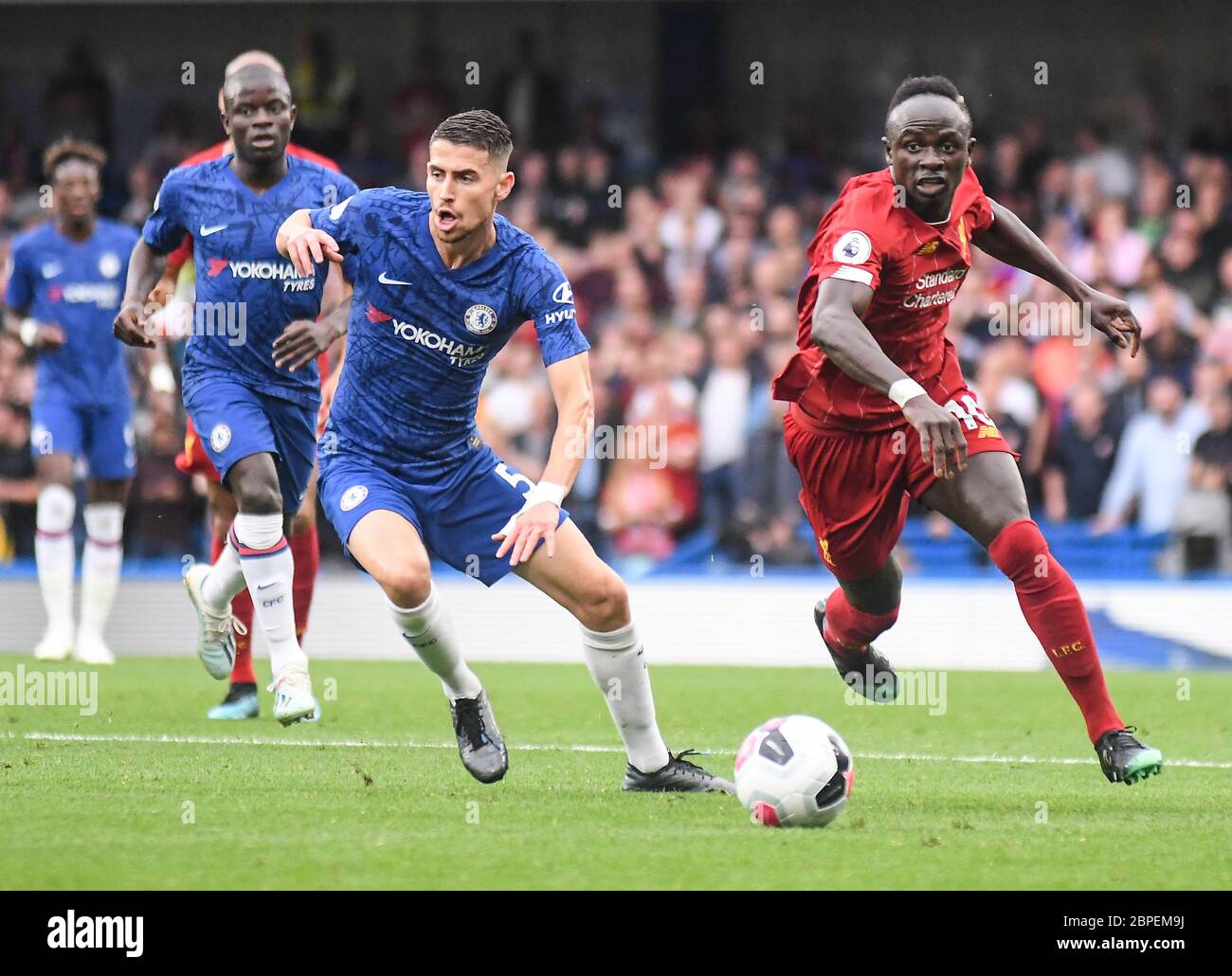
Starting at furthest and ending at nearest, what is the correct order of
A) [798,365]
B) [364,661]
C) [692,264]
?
1. [692,264]
2. [364,661]
3. [798,365]

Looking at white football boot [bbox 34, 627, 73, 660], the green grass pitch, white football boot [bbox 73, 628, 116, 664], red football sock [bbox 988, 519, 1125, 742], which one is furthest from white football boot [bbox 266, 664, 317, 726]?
white football boot [bbox 34, 627, 73, 660]

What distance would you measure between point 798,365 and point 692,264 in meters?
10.4

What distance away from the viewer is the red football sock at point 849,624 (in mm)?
8547

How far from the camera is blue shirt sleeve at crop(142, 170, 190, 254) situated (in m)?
8.70

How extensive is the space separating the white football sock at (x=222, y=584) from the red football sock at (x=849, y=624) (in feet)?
8.70

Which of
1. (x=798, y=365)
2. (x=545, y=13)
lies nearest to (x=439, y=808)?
(x=798, y=365)

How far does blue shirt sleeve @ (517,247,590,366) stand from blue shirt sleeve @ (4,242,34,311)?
6.32m

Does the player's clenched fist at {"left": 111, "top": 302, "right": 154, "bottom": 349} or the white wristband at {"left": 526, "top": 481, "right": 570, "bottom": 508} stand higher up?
→ the player's clenched fist at {"left": 111, "top": 302, "right": 154, "bottom": 349}

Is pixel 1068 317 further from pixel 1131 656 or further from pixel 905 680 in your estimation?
pixel 905 680

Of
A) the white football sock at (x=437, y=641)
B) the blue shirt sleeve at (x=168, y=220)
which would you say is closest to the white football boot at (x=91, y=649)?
the blue shirt sleeve at (x=168, y=220)

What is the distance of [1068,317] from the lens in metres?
16.5

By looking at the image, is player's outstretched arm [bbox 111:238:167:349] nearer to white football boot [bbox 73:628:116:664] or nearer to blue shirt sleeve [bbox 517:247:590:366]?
blue shirt sleeve [bbox 517:247:590:366]

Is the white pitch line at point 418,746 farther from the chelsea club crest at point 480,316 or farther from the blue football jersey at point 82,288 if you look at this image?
the blue football jersey at point 82,288

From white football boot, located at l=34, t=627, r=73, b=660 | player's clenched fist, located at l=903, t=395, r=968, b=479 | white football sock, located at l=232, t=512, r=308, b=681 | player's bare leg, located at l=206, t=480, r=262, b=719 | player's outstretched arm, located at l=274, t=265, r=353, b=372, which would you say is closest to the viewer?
player's clenched fist, located at l=903, t=395, r=968, b=479
